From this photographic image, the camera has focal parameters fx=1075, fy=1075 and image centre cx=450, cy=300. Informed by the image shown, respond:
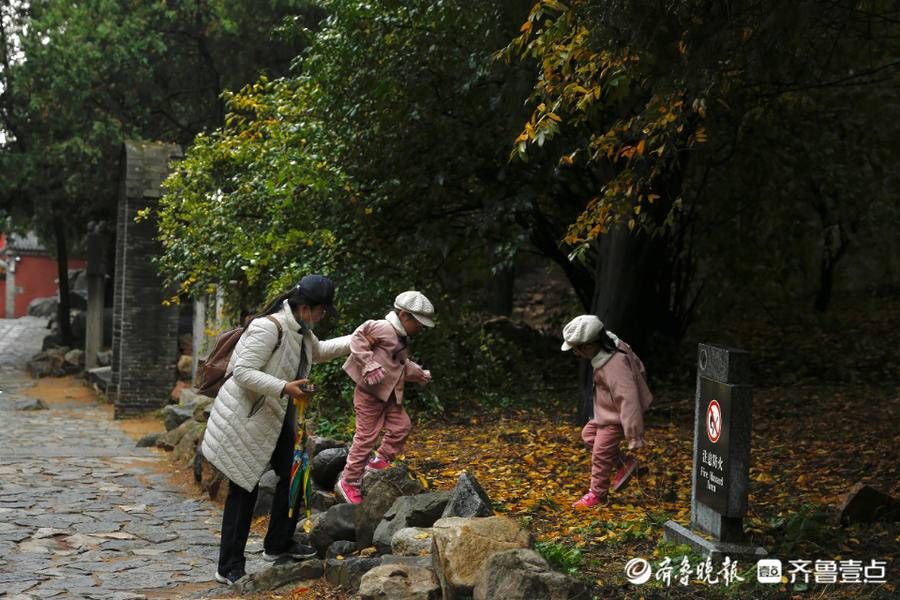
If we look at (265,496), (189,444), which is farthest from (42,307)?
(265,496)

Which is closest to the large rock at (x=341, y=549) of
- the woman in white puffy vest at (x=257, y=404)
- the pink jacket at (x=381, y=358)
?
the woman in white puffy vest at (x=257, y=404)

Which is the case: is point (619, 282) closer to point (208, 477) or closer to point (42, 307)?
point (208, 477)

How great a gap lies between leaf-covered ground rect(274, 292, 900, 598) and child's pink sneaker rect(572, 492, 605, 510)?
0.15m

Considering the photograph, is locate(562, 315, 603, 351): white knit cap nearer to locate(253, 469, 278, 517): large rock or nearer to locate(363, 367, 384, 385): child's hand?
locate(363, 367, 384, 385): child's hand

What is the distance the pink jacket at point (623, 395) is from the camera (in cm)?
781

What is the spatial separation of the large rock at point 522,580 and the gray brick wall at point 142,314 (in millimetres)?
14033

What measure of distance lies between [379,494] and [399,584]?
1669 mm

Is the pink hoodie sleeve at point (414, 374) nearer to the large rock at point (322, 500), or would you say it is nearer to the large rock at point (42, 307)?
the large rock at point (322, 500)

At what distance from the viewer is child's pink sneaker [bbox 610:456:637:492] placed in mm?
8234

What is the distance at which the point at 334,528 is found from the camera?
782cm

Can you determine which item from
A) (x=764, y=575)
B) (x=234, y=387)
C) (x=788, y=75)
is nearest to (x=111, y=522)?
(x=234, y=387)

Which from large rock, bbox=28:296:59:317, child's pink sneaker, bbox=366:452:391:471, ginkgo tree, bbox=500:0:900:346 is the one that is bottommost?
child's pink sneaker, bbox=366:452:391:471

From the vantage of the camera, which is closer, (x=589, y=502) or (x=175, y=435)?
(x=589, y=502)

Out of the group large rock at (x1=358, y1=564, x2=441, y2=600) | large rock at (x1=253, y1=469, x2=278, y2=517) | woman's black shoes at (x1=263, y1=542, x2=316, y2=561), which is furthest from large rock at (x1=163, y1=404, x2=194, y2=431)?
large rock at (x1=358, y1=564, x2=441, y2=600)
